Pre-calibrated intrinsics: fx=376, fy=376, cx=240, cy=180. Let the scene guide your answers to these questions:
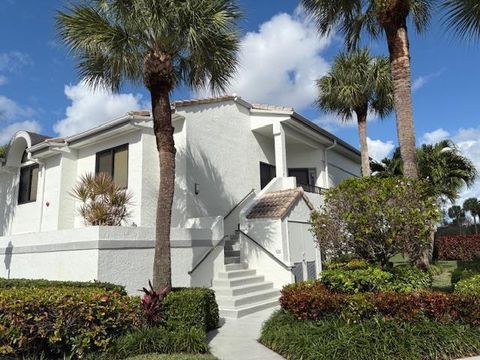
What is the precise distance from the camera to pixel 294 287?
7895mm

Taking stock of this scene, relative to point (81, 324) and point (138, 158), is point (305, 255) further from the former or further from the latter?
point (81, 324)

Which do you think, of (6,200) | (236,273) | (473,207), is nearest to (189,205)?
(236,273)

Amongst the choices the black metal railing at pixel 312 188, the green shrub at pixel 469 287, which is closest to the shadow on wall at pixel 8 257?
the black metal railing at pixel 312 188

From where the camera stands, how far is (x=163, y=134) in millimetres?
8438

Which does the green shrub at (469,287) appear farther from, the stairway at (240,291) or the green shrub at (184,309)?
the stairway at (240,291)

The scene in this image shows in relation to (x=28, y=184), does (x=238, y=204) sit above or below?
below

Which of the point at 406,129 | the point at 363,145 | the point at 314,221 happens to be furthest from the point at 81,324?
the point at 363,145

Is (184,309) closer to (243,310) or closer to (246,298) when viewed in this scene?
(243,310)

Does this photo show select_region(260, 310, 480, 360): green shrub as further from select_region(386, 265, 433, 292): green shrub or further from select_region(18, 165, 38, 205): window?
select_region(18, 165, 38, 205): window

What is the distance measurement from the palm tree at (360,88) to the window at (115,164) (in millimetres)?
10511

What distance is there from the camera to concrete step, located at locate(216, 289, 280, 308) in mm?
10000

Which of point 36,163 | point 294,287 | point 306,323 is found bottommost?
point 306,323

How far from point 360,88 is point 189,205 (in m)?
10.3

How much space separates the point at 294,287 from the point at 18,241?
9.03 metres
